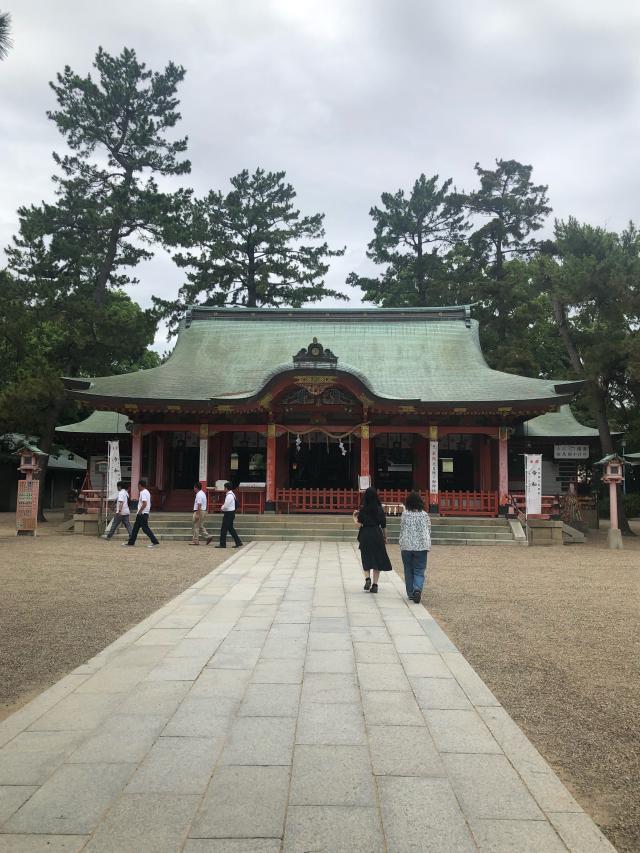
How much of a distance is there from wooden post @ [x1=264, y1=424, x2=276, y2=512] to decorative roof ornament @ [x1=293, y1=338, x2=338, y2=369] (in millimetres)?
2283

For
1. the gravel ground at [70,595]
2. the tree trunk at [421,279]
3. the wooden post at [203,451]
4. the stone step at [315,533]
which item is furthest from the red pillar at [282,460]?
the tree trunk at [421,279]

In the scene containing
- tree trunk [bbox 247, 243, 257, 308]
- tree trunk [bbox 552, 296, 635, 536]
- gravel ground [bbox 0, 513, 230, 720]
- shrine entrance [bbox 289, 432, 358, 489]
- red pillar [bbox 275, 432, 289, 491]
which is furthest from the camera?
tree trunk [bbox 247, 243, 257, 308]

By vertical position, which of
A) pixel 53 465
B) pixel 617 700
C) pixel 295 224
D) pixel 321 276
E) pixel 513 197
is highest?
pixel 513 197

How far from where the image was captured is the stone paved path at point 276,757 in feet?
8.35

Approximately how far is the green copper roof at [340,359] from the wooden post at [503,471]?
1302 mm

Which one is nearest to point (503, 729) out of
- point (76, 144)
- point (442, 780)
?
point (442, 780)

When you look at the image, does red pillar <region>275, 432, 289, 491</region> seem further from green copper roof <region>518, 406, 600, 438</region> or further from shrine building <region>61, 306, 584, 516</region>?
green copper roof <region>518, 406, 600, 438</region>

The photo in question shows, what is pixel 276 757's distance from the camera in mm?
3254

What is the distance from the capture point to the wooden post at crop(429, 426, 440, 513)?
1712cm

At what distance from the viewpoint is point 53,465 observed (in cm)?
3038

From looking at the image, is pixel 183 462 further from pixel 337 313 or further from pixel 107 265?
pixel 107 265

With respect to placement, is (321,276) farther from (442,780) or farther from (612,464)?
(442,780)

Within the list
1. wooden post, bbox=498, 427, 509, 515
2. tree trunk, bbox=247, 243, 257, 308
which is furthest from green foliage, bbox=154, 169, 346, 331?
wooden post, bbox=498, 427, 509, 515

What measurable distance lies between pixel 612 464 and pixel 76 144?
24.1 m
